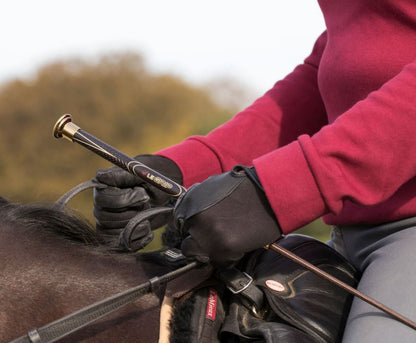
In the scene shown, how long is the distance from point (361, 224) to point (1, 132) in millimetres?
10887

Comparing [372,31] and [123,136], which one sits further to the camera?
[123,136]

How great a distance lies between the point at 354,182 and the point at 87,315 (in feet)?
1.80

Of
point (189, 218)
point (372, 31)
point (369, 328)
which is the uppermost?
point (372, 31)

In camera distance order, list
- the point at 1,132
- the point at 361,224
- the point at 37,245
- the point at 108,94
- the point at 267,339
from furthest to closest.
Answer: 1. the point at 108,94
2. the point at 1,132
3. the point at 361,224
4. the point at 37,245
5. the point at 267,339

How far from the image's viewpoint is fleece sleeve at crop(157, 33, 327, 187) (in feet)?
5.48

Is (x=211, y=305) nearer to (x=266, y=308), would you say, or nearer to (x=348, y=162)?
(x=266, y=308)

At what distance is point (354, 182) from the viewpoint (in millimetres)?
1083

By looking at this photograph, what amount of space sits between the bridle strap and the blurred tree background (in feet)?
25.6

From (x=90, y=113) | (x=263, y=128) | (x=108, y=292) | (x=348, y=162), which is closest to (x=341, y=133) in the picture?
(x=348, y=162)

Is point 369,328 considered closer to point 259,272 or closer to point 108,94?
point 259,272

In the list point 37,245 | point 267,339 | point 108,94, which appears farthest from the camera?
point 108,94

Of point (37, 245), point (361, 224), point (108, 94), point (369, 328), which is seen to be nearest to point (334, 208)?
point (369, 328)

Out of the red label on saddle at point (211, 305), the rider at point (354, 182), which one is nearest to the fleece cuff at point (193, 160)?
the rider at point (354, 182)

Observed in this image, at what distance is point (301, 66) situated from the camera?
6.10 ft
